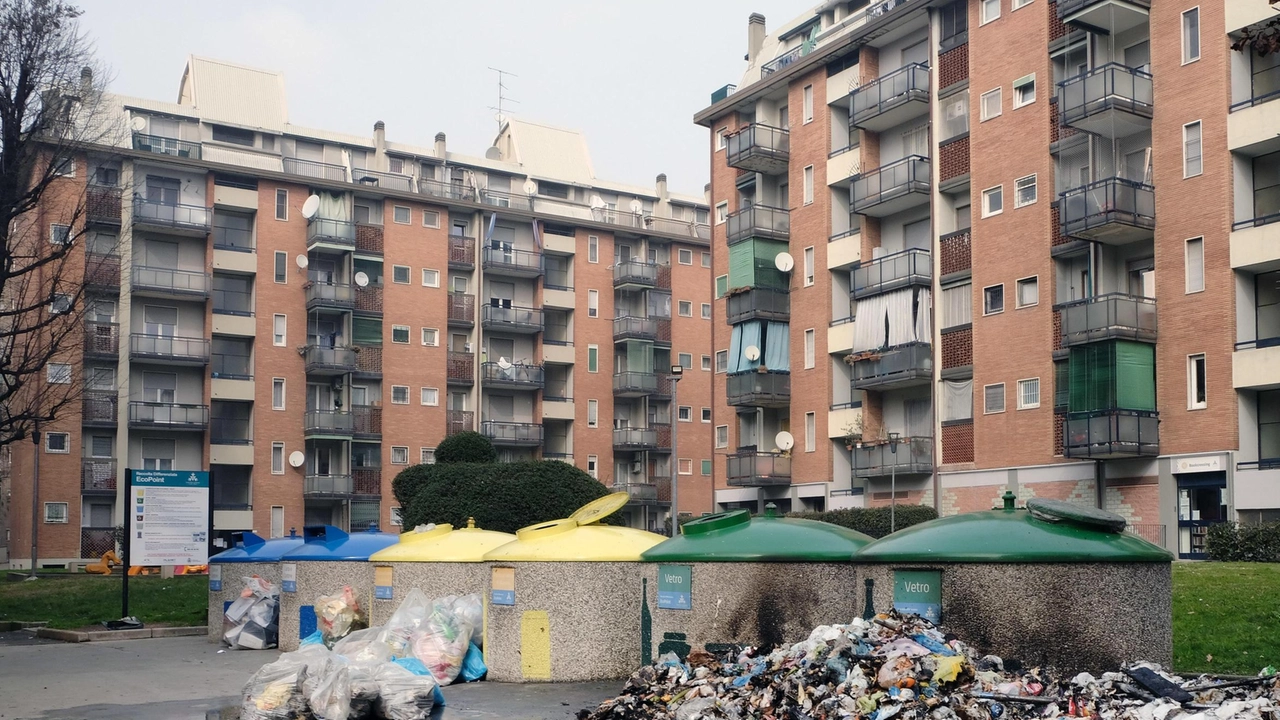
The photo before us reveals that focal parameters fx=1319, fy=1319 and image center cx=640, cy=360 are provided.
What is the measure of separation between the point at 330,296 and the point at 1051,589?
173 feet

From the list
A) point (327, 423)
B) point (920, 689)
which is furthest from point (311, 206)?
point (920, 689)

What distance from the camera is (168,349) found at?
56281 millimetres

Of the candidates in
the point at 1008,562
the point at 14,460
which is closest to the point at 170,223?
the point at 14,460

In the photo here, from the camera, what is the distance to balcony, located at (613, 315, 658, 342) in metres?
67.6

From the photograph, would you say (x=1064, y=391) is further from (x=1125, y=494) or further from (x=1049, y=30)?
(x=1049, y=30)

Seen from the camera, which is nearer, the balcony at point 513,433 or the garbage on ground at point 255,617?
the garbage on ground at point 255,617

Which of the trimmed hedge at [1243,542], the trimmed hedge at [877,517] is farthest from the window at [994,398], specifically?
the trimmed hedge at [1243,542]

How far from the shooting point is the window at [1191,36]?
32.1 metres

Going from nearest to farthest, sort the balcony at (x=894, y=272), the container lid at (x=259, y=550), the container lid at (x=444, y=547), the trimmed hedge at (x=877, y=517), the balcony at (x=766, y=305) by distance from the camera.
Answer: the container lid at (x=444, y=547) < the container lid at (x=259, y=550) < the trimmed hedge at (x=877, y=517) < the balcony at (x=894, y=272) < the balcony at (x=766, y=305)

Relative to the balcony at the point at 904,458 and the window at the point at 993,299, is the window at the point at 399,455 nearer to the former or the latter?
the balcony at the point at 904,458

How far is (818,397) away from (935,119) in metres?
10.2

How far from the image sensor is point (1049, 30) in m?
36.0

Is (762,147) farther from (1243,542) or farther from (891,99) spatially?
(1243,542)

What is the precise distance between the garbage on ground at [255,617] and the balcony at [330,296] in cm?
3920
